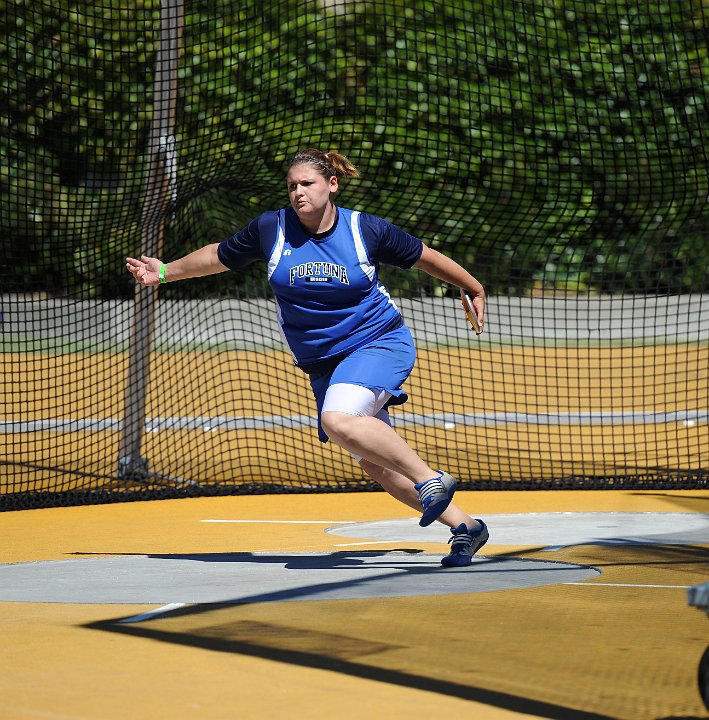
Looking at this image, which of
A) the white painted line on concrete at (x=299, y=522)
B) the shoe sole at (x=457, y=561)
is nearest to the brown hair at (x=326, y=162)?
the shoe sole at (x=457, y=561)

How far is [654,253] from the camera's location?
16.3 metres

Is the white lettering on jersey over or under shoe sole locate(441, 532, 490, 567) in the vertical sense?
over

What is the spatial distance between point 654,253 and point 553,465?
6057 millimetres

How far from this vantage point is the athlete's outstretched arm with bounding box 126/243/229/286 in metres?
6.43

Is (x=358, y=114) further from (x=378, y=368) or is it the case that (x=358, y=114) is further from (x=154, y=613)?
(x=154, y=613)

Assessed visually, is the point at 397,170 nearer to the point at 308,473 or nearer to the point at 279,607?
the point at 308,473

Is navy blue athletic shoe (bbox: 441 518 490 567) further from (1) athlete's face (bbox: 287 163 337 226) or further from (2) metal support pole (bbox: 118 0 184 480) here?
(2) metal support pole (bbox: 118 0 184 480)

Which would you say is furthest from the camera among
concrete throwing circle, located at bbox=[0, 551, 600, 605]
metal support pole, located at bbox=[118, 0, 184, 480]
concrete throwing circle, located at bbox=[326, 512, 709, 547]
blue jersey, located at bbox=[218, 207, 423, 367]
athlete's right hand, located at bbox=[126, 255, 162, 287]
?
metal support pole, located at bbox=[118, 0, 184, 480]

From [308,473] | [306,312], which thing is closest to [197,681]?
[306,312]

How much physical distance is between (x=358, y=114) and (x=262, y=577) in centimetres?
616

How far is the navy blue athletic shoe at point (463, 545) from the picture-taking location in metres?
6.18

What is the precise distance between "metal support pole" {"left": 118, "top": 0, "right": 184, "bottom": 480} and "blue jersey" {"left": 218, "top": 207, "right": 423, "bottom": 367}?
3945mm

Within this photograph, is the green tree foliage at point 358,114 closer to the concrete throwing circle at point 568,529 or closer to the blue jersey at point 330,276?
the concrete throwing circle at point 568,529

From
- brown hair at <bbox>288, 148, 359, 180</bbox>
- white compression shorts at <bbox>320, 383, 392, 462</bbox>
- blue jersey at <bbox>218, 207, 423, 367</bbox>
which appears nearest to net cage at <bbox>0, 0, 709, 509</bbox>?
blue jersey at <bbox>218, 207, 423, 367</bbox>
